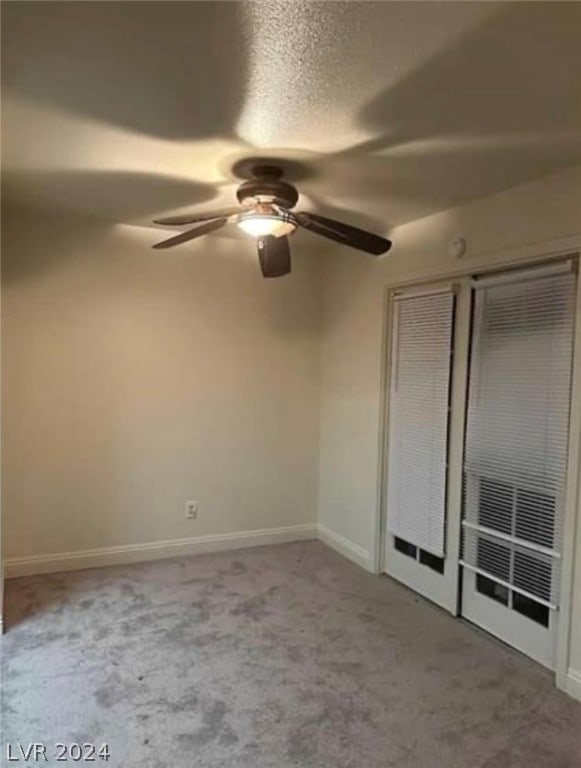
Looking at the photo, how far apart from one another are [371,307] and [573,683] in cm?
244

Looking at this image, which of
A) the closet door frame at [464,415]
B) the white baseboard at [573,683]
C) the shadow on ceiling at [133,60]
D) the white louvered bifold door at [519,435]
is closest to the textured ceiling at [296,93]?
the shadow on ceiling at [133,60]

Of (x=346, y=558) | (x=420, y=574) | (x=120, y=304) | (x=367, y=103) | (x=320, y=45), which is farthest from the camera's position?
(x=346, y=558)

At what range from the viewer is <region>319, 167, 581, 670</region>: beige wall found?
2.64m

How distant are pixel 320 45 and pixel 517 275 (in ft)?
5.47

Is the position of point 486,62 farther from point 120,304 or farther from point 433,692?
point 120,304

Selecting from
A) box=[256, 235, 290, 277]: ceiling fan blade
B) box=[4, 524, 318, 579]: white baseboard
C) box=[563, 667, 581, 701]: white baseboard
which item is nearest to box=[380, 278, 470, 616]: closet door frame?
box=[563, 667, 581, 701]: white baseboard

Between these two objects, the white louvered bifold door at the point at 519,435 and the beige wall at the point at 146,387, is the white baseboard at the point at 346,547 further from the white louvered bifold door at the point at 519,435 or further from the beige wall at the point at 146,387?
the white louvered bifold door at the point at 519,435

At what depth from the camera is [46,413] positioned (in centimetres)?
369

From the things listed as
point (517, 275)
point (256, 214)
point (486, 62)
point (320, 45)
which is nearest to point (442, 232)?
point (517, 275)

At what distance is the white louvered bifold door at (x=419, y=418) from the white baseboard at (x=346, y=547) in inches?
14.0

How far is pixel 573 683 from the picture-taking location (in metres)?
2.48

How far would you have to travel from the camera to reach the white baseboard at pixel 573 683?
2.46m

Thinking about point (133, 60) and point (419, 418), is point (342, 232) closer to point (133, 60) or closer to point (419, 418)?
point (133, 60)

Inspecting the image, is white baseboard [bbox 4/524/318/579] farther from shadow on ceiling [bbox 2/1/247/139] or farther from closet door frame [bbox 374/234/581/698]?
shadow on ceiling [bbox 2/1/247/139]
